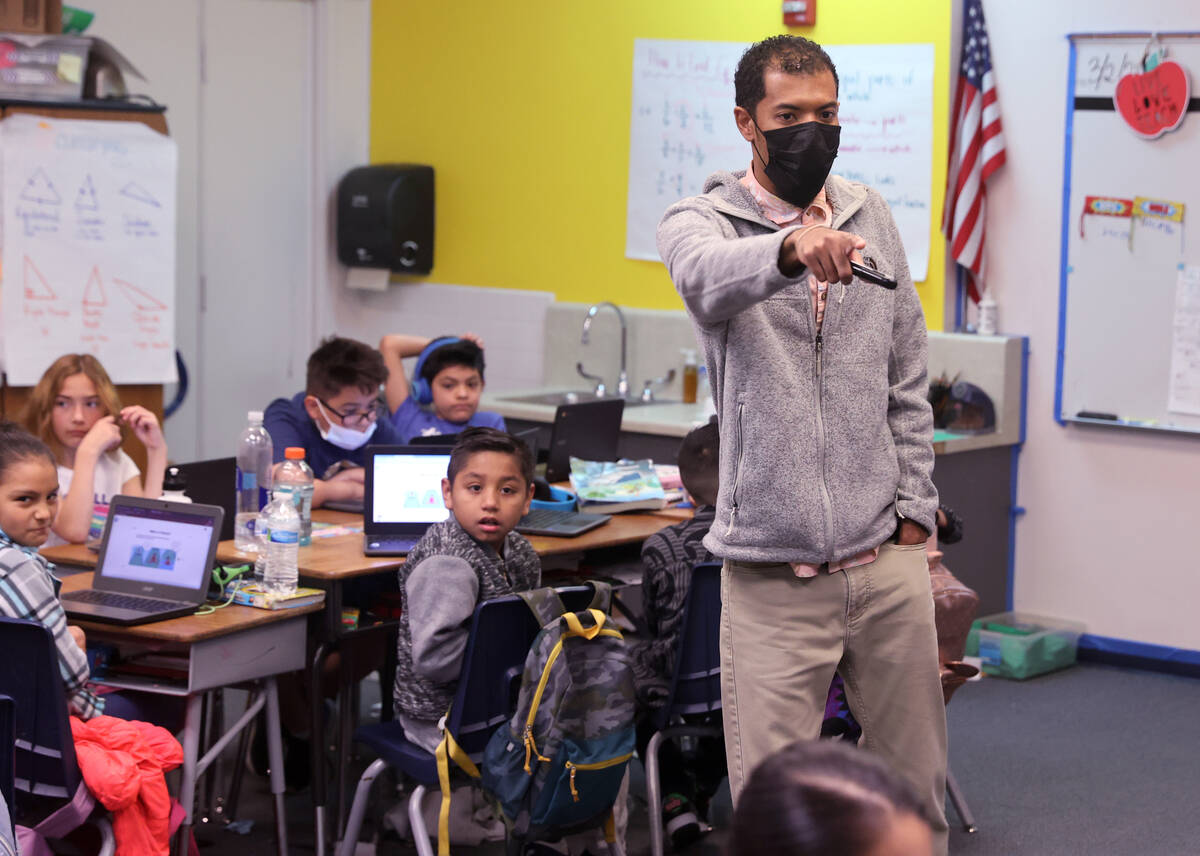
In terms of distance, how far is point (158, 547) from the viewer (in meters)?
3.39

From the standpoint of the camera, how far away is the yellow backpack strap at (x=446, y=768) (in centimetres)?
301

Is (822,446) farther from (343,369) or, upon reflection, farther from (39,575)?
(343,369)

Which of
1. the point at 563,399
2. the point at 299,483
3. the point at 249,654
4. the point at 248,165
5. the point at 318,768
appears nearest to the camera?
the point at 249,654

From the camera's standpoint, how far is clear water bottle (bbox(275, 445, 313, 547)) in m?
3.84

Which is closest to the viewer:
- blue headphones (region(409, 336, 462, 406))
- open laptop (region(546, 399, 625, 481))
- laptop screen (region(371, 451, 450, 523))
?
laptop screen (region(371, 451, 450, 523))

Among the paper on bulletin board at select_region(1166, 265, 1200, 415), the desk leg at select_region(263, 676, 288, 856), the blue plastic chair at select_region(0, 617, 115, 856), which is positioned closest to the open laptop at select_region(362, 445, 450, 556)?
the desk leg at select_region(263, 676, 288, 856)

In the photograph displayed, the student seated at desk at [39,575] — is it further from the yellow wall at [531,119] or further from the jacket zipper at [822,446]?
the yellow wall at [531,119]

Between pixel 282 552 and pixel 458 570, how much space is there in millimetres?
485

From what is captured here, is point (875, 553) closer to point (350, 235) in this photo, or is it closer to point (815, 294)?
point (815, 294)

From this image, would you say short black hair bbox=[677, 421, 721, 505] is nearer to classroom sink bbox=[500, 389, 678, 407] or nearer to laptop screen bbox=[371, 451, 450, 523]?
laptop screen bbox=[371, 451, 450, 523]

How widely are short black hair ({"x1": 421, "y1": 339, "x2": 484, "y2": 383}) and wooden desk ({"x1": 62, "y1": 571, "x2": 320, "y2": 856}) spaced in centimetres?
146

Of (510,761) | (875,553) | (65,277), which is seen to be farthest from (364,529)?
(65,277)

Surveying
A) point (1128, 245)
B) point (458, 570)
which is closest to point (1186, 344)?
point (1128, 245)

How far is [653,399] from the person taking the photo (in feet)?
20.4
